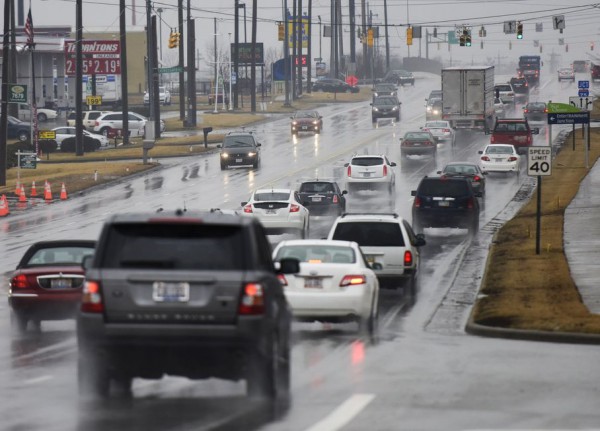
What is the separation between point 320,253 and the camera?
2228 centimetres

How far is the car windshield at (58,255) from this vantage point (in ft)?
76.2

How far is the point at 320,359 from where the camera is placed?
18.1 metres

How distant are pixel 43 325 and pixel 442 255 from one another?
617 inches

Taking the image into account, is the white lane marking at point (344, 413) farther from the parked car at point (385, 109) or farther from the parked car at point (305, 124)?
the parked car at point (385, 109)

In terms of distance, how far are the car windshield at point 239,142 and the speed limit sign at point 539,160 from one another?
37.2 metres

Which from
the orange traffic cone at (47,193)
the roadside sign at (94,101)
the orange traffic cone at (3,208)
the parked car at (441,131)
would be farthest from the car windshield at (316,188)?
the roadside sign at (94,101)

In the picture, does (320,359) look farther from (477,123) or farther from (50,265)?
(477,123)

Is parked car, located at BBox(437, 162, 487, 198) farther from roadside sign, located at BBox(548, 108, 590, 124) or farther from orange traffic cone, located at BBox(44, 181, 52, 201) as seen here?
orange traffic cone, located at BBox(44, 181, 52, 201)

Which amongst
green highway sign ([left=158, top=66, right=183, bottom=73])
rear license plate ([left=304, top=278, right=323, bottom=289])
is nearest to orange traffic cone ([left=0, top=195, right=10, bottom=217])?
green highway sign ([left=158, top=66, right=183, bottom=73])

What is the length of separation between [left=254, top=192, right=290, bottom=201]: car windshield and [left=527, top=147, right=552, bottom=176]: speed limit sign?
10.5 meters

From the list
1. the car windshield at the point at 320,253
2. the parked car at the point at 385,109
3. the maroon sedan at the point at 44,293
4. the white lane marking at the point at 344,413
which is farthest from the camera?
the parked car at the point at 385,109

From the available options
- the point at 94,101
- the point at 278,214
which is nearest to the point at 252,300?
the point at 278,214

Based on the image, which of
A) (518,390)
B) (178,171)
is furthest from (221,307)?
(178,171)

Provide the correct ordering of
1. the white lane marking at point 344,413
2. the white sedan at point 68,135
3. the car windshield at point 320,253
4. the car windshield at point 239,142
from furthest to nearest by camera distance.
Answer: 1. the white sedan at point 68,135
2. the car windshield at point 239,142
3. the car windshield at point 320,253
4. the white lane marking at point 344,413
